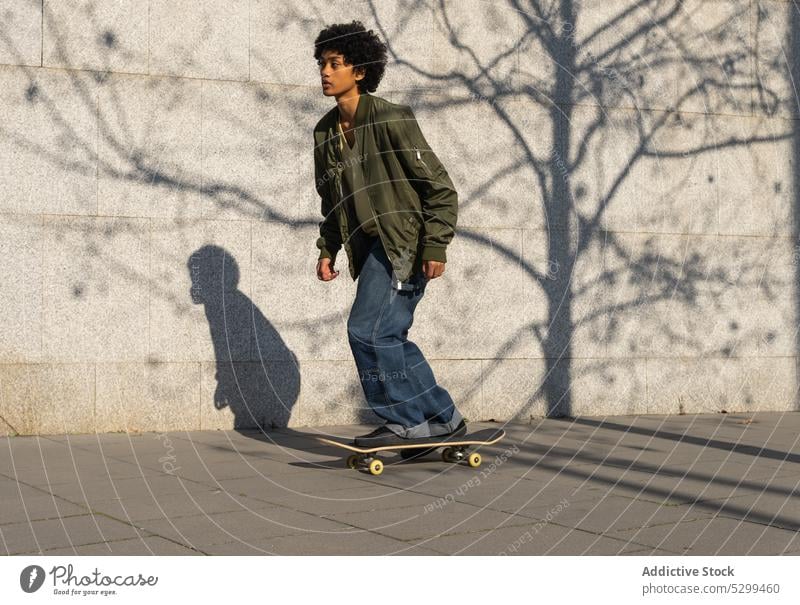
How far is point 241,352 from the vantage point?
9258 mm

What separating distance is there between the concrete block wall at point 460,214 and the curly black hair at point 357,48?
234 cm

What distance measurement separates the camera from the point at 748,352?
439 inches

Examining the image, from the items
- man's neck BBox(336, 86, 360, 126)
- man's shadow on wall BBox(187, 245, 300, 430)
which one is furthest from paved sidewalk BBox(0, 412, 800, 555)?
man's neck BBox(336, 86, 360, 126)

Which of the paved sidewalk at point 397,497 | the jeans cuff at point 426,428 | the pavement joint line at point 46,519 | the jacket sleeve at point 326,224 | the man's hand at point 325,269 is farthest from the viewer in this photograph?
the man's hand at point 325,269

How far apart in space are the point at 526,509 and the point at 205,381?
405cm

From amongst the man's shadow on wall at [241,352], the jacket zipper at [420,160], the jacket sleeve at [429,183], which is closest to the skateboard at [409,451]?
the jacket sleeve at [429,183]

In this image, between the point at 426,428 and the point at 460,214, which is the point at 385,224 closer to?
the point at 426,428

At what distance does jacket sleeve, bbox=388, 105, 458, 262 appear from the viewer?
6.86 metres

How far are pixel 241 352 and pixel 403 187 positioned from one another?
114 inches

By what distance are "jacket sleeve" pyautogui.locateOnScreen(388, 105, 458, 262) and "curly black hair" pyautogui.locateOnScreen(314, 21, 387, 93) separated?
43cm

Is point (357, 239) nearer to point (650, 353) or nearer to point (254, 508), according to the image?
point (254, 508)

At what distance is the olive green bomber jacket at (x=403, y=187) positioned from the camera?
270 inches

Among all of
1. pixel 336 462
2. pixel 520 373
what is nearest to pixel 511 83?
pixel 520 373

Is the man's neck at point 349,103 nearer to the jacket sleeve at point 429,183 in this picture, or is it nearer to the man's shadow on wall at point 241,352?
the jacket sleeve at point 429,183
